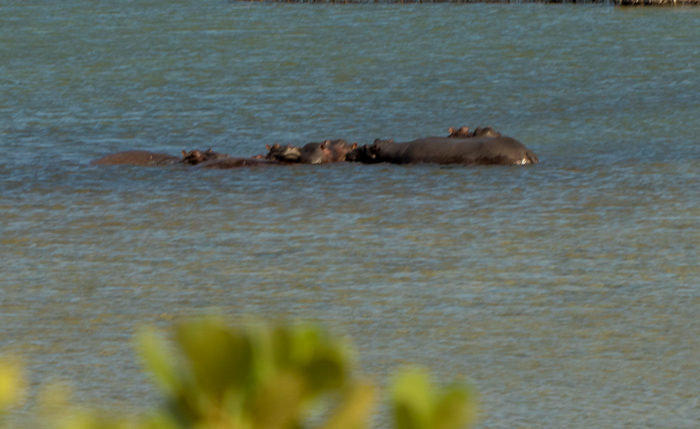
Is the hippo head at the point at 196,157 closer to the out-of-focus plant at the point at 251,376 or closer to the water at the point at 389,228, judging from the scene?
the water at the point at 389,228

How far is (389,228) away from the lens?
21.6 feet

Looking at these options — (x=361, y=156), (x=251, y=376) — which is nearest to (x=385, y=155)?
(x=361, y=156)

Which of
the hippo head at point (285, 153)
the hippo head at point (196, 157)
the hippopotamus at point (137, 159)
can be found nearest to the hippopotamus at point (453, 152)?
the hippo head at point (285, 153)

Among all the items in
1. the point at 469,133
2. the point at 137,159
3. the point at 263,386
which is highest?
the point at 263,386

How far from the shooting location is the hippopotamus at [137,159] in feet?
29.7

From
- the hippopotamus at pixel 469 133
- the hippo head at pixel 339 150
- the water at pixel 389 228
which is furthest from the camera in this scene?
the hippopotamus at pixel 469 133

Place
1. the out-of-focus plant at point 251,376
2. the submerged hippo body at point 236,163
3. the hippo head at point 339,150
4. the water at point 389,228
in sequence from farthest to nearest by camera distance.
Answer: the hippo head at point 339,150
the submerged hippo body at point 236,163
the water at point 389,228
the out-of-focus plant at point 251,376

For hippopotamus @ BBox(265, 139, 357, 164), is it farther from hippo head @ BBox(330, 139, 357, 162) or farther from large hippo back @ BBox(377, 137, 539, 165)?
large hippo back @ BBox(377, 137, 539, 165)

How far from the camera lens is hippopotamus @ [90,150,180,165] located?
29.7 feet

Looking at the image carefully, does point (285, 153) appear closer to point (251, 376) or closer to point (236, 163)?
point (236, 163)

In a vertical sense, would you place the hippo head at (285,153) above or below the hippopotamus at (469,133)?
below

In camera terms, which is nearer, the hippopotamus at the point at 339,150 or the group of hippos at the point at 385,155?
the group of hippos at the point at 385,155

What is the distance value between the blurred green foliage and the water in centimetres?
300

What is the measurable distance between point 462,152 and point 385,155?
55cm
